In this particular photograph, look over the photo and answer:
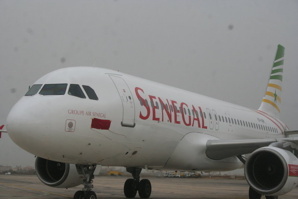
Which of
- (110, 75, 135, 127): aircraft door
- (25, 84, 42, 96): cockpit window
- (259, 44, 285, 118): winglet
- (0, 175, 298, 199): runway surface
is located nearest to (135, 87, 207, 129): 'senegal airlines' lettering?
(110, 75, 135, 127): aircraft door

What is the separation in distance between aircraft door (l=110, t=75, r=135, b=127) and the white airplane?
16 mm

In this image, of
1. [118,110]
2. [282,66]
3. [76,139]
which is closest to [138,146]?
[118,110]

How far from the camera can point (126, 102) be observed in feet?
36.5

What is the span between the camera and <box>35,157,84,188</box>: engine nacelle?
12070 millimetres

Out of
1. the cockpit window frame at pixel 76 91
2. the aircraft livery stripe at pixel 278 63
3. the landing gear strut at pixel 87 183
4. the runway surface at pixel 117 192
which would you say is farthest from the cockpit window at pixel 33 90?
the aircraft livery stripe at pixel 278 63

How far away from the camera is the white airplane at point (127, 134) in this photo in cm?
938

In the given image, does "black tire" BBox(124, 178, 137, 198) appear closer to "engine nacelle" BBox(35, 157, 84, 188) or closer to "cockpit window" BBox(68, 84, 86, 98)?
"engine nacelle" BBox(35, 157, 84, 188)

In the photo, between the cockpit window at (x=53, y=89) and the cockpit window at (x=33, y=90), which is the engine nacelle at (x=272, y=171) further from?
the cockpit window at (x=33, y=90)

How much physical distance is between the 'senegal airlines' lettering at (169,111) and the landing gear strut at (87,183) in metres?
1.99

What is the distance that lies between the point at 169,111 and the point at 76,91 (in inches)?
149

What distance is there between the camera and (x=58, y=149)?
9414 millimetres

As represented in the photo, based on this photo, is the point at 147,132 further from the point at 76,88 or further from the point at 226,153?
the point at 226,153

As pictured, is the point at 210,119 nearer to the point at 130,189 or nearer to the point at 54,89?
the point at 130,189

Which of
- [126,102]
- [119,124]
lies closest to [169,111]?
[126,102]
